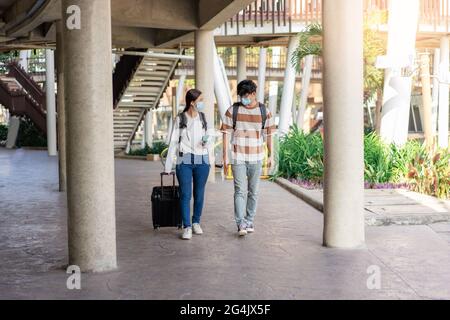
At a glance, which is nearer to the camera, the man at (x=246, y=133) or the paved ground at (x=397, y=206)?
the man at (x=246, y=133)

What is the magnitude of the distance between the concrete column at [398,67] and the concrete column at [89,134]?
10.1 m

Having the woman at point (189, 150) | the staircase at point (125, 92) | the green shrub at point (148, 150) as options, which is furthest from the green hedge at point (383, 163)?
the green shrub at point (148, 150)

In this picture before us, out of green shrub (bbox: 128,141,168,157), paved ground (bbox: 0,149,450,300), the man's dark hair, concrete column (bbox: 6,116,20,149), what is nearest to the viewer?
paved ground (bbox: 0,149,450,300)

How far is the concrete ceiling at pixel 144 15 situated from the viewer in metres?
15.2

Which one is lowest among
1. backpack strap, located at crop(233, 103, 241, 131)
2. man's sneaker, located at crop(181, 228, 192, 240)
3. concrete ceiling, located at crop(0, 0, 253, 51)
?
man's sneaker, located at crop(181, 228, 192, 240)

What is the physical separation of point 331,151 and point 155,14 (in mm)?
8436

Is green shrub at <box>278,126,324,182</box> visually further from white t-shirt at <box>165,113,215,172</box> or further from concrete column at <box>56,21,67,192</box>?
white t-shirt at <box>165,113,215,172</box>

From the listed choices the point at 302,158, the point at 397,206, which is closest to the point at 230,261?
the point at 397,206

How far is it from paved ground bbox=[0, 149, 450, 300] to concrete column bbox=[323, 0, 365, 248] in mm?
370

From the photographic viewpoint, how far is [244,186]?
9.69 m

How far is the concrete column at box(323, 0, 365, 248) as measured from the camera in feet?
28.9

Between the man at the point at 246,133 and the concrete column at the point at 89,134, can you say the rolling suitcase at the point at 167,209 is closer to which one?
the man at the point at 246,133

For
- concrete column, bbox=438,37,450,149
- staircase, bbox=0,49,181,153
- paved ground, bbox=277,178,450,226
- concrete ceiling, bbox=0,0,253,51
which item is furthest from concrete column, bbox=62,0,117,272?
concrete column, bbox=438,37,450,149

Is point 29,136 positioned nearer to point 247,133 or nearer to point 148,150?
point 148,150
